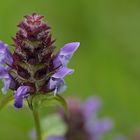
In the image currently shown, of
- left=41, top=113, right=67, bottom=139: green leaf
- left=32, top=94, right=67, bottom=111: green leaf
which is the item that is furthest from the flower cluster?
left=32, top=94, right=67, bottom=111: green leaf

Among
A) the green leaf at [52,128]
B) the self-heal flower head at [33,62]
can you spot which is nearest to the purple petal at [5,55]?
the self-heal flower head at [33,62]

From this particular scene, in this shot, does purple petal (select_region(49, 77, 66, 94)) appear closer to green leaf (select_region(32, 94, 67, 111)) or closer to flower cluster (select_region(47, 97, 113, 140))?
green leaf (select_region(32, 94, 67, 111))

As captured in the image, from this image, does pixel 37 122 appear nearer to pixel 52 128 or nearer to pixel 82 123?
pixel 52 128

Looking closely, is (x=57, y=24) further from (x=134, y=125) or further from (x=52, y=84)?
(x=52, y=84)

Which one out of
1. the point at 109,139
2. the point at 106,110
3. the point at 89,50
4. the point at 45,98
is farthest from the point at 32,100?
the point at 89,50

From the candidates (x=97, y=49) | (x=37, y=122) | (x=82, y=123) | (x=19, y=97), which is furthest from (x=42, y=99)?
(x=97, y=49)

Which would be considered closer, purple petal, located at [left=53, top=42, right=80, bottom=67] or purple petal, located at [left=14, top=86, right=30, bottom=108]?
purple petal, located at [left=14, top=86, right=30, bottom=108]
